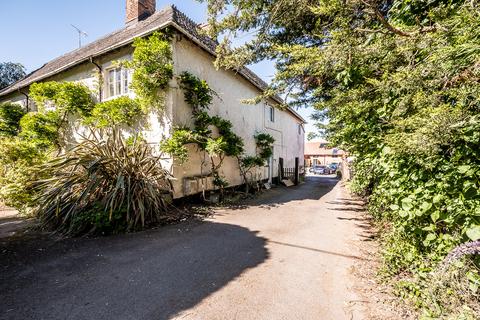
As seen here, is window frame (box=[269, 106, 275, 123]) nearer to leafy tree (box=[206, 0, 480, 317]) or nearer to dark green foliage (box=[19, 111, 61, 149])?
leafy tree (box=[206, 0, 480, 317])

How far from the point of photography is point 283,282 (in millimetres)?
3547

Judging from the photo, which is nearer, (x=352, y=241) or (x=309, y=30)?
(x=352, y=241)

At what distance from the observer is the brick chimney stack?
37.3ft

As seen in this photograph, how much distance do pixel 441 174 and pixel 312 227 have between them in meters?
4.19

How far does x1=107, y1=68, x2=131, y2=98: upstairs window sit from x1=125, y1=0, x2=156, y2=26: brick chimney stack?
3.66 m

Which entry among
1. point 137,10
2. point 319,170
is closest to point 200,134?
point 137,10

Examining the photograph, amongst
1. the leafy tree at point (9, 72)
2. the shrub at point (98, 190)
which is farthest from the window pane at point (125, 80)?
the leafy tree at point (9, 72)

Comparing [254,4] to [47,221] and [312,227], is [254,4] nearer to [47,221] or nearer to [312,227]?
[312,227]

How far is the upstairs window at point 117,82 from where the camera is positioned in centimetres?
935

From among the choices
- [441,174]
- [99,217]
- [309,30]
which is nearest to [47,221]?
[99,217]

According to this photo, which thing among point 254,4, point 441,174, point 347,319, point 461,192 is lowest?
point 347,319

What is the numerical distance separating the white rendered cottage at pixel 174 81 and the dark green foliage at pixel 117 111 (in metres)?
0.70

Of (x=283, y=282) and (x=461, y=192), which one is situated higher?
(x=461, y=192)

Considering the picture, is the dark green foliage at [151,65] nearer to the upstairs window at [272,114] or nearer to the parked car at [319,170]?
the upstairs window at [272,114]
